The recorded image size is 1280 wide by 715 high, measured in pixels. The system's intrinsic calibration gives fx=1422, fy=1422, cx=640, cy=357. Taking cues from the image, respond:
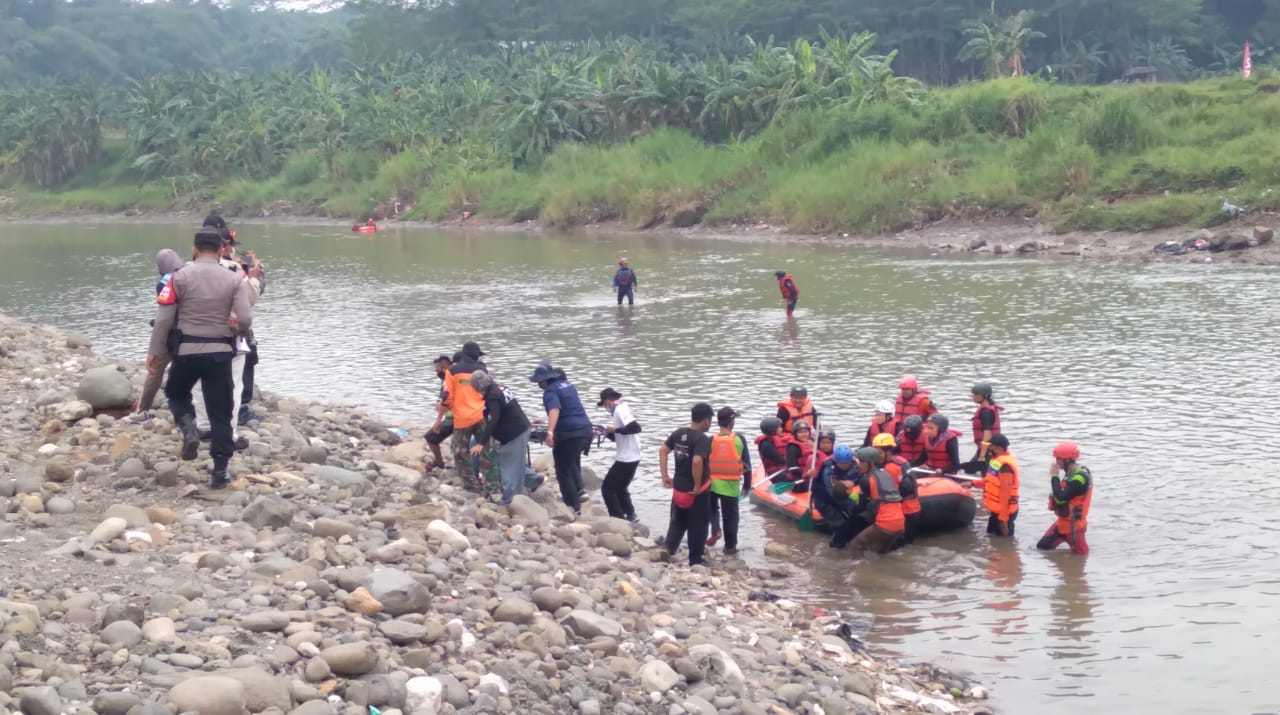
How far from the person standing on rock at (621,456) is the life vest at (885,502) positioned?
2.11 m

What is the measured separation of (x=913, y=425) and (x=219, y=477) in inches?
263

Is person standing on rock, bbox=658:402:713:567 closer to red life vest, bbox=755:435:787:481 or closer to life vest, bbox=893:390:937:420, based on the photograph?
red life vest, bbox=755:435:787:481

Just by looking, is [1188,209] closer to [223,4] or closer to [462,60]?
[462,60]

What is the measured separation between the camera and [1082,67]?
69375 millimetres

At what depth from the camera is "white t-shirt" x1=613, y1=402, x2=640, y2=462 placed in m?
12.8

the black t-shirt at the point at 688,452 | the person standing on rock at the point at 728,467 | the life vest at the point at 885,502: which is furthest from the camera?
the life vest at the point at 885,502

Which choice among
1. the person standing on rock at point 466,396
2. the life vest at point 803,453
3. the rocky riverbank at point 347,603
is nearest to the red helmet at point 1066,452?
the rocky riverbank at point 347,603

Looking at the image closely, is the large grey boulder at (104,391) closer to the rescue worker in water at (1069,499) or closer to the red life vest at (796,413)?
the red life vest at (796,413)

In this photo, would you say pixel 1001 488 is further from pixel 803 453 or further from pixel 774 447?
pixel 774 447

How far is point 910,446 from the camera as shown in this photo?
14156 mm

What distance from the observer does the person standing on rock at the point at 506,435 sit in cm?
1218

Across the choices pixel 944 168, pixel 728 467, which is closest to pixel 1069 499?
pixel 728 467

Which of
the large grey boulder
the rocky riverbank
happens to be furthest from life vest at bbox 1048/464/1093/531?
the large grey boulder

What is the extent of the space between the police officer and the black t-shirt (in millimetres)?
3607
